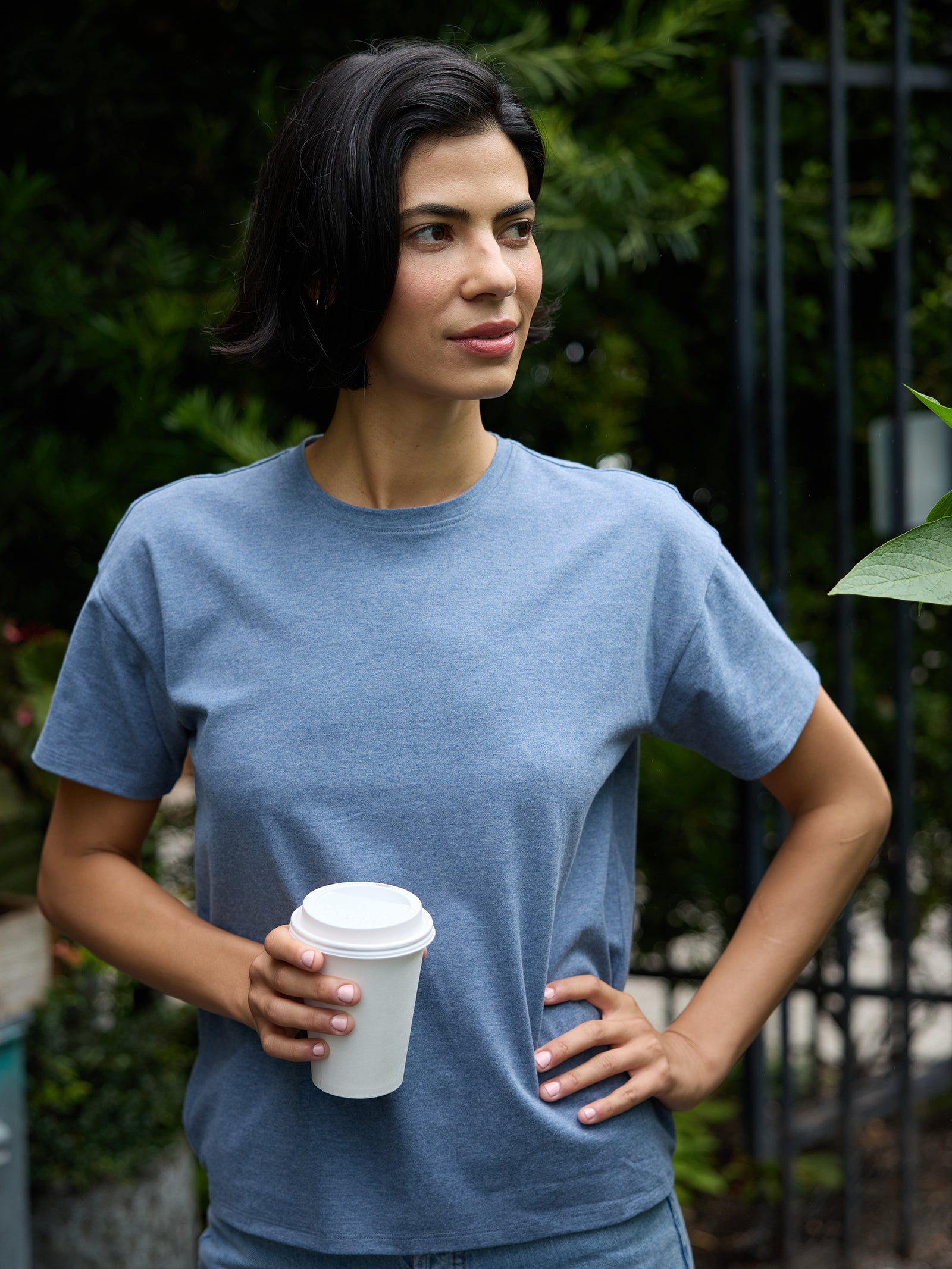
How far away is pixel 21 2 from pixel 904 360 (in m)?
→ 1.96

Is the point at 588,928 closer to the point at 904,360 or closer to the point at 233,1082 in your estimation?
the point at 233,1082

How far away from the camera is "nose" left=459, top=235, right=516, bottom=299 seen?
Result: 3.88ft

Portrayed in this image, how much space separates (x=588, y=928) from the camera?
129cm

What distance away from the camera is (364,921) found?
3.46ft

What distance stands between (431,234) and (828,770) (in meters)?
0.74

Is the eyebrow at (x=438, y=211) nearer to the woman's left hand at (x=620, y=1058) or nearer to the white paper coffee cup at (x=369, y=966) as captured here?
the white paper coffee cup at (x=369, y=966)

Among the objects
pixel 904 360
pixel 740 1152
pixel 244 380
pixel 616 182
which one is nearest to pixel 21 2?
pixel 244 380

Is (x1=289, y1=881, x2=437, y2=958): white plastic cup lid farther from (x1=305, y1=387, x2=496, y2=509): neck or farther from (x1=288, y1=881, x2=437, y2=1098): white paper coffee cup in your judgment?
(x1=305, y1=387, x2=496, y2=509): neck

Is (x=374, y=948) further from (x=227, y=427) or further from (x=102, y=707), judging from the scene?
(x=227, y=427)

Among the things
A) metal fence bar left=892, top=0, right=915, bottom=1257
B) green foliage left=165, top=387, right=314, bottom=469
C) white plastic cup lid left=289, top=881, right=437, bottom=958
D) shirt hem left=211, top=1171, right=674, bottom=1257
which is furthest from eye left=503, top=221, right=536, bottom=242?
metal fence bar left=892, top=0, right=915, bottom=1257

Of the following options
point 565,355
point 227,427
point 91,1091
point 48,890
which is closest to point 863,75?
point 565,355

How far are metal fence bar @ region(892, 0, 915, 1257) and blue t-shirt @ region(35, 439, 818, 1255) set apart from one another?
4.42 feet

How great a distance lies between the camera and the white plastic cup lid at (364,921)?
1.04 m

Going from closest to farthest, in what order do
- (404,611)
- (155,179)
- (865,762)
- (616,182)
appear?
(404,611)
(865,762)
(616,182)
(155,179)
